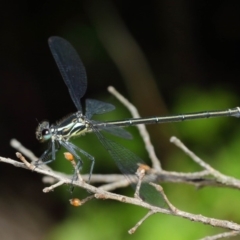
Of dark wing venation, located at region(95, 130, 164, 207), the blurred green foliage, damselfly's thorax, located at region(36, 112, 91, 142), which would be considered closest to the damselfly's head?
damselfly's thorax, located at region(36, 112, 91, 142)

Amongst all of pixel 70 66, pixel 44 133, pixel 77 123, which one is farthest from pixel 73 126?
pixel 70 66

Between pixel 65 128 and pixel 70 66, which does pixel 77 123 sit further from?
pixel 70 66

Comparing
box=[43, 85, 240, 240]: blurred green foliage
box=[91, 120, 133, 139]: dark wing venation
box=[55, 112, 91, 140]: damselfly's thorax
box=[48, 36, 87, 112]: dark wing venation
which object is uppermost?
box=[48, 36, 87, 112]: dark wing venation

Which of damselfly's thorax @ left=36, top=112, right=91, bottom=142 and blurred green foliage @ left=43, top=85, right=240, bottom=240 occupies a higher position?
damselfly's thorax @ left=36, top=112, right=91, bottom=142

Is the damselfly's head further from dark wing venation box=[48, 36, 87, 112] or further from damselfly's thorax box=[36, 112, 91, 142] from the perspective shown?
dark wing venation box=[48, 36, 87, 112]

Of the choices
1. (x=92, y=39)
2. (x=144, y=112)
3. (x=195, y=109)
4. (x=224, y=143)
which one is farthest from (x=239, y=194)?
(x=92, y=39)

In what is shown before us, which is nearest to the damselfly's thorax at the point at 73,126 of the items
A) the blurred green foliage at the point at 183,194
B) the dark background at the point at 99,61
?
the blurred green foliage at the point at 183,194

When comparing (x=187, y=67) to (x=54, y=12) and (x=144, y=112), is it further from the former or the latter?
(x=54, y=12)
